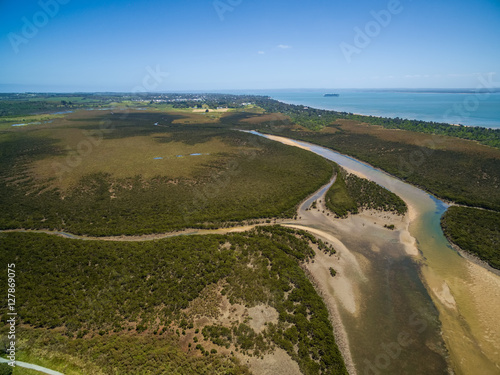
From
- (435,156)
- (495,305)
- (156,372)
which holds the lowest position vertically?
(495,305)

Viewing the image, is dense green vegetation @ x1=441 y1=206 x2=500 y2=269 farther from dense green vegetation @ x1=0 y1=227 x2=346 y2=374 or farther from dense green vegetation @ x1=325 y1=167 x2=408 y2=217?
dense green vegetation @ x1=0 y1=227 x2=346 y2=374

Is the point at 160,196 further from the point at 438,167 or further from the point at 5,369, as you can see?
the point at 438,167

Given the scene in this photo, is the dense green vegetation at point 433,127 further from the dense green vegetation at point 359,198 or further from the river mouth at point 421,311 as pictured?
the river mouth at point 421,311

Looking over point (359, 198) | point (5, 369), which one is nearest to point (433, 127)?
point (359, 198)

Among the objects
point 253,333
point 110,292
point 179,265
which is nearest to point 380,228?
point 253,333

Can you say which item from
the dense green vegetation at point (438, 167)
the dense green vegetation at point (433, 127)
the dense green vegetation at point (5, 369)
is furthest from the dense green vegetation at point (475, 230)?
the dense green vegetation at point (433, 127)

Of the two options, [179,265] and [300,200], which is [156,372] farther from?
[300,200]

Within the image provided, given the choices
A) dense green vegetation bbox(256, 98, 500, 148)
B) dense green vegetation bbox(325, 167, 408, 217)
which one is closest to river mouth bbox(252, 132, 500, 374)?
dense green vegetation bbox(325, 167, 408, 217)
